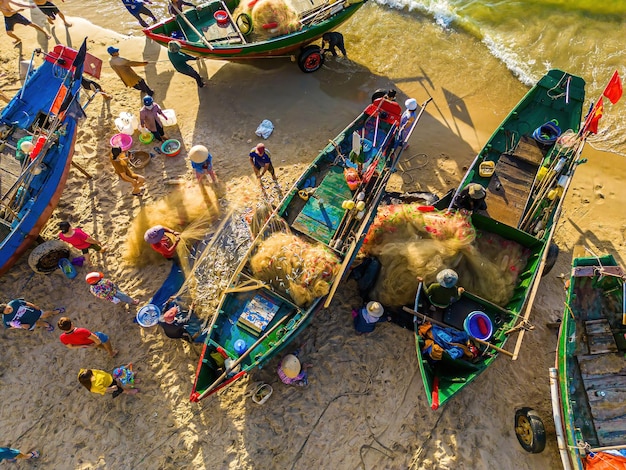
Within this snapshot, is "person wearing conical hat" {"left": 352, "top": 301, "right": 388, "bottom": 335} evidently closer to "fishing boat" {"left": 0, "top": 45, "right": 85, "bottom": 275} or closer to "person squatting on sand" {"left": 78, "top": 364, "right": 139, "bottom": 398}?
"person squatting on sand" {"left": 78, "top": 364, "right": 139, "bottom": 398}

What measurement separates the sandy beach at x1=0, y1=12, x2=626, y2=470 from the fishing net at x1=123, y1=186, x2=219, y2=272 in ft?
1.03

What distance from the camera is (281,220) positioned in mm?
7914

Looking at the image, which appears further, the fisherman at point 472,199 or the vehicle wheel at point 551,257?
the vehicle wheel at point 551,257

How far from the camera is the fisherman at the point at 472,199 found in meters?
7.64

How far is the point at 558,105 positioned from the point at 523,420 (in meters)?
7.36

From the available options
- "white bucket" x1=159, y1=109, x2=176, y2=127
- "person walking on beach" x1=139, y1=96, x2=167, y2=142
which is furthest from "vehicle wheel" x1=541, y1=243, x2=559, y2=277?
"white bucket" x1=159, y1=109, x2=176, y2=127

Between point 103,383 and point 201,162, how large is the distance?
4.71m

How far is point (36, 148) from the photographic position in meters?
8.36

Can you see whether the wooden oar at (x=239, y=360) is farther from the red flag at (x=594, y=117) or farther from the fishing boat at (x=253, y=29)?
the red flag at (x=594, y=117)

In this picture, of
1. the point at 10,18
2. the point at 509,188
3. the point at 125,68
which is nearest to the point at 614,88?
the point at 509,188

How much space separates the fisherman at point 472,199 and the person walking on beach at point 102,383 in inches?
290

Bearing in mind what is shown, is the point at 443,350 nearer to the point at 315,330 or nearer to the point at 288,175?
the point at 315,330

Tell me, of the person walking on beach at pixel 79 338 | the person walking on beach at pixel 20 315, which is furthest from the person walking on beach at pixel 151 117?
the person walking on beach at pixel 79 338

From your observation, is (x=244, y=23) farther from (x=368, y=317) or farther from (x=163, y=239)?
(x=368, y=317)
